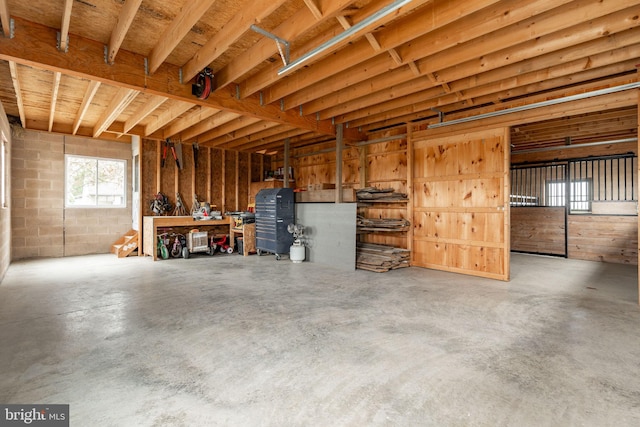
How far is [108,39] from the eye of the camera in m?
3.49

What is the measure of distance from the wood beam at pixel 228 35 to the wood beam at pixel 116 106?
1275mm

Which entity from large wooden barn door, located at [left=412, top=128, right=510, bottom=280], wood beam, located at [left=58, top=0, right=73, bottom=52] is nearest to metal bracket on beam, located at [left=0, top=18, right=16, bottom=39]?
wood beam, located at [left=58, top=0, right=73, bottom=52]

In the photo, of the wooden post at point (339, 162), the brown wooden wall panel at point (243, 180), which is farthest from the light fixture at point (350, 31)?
the brown wooden wall panel at point (243, 180)

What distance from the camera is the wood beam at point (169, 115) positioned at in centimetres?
537

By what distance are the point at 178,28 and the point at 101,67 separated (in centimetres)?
120

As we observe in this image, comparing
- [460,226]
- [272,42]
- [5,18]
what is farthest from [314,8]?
[460,226]

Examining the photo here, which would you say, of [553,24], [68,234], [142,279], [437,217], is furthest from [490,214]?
[68,234]

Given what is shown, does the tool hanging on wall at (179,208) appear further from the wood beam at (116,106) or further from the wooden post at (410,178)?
the wooden post at (410,178)

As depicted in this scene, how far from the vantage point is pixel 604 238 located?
688 cm

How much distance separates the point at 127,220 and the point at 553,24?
872 cm

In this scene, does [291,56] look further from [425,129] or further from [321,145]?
[321,145]

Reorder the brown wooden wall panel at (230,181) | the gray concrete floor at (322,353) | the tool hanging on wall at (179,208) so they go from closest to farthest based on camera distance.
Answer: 1. the gray concrete floor at (322,353)
2. the tool hanging on wall at (179,208)
3. the brown wooden wall panel at (230,181)

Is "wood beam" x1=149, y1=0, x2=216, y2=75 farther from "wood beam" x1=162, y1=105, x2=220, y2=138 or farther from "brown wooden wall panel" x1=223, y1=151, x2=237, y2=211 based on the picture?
"brown wooden wall panel" x1=223, y1=151, x2=237, y2=211

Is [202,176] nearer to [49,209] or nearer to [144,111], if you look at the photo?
[144,111]
